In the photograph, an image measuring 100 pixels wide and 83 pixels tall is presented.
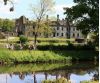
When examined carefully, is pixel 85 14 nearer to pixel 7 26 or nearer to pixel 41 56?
pixel 41 56

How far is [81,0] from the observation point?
277 ft

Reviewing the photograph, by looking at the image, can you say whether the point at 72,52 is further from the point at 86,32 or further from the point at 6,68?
the point at 6,68

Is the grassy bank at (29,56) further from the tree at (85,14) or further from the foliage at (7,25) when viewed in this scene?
the foliage at (7,25)

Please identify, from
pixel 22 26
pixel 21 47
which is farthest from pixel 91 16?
pixel 22 26

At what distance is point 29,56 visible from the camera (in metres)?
74.6

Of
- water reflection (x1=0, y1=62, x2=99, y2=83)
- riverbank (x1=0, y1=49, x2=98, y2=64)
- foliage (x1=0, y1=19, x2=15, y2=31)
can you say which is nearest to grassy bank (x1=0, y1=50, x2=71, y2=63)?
riverbank (x1=0, y1=49, x2=98, y2=64)

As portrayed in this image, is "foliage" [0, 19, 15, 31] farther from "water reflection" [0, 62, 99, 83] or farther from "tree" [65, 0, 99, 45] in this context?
"water reflection" [0, 62, 99, 83]

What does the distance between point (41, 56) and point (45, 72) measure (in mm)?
14676

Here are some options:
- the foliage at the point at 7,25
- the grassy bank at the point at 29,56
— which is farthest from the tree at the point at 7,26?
the grassy bank at the point at 29,56

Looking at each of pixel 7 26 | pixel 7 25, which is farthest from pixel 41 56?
pixel 7 26

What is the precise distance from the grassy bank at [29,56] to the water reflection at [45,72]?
3205 millimetres

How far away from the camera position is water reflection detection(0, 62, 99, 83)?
175 ft

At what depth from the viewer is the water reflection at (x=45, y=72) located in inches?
2095

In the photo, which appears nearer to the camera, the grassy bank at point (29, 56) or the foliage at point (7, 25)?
the grassy bank at point (29, 56)
